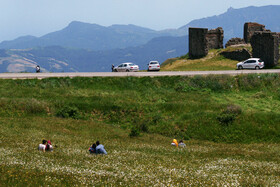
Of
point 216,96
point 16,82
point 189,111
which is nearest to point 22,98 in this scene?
point 16,82

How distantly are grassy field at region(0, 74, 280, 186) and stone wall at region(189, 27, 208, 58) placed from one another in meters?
30.2

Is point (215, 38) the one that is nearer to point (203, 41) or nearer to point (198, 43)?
point (198, 43)

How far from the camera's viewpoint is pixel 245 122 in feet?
113

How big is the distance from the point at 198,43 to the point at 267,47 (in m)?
19.6

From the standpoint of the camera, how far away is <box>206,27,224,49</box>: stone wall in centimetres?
8206

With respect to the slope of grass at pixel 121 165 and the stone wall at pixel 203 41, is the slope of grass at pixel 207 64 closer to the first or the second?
the stone wall at pixel 203 41

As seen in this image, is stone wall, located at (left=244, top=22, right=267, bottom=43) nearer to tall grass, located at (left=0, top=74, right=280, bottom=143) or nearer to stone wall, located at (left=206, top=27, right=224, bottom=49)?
stone wall, located at (left=206, top=27, right=224, bottom=49)

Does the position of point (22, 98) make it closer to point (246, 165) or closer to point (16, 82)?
point (16, 82)

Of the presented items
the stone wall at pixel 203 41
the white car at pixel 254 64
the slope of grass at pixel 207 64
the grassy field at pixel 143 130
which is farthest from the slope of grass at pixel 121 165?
the stone wall at pixel 203 41

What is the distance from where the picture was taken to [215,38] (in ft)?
273

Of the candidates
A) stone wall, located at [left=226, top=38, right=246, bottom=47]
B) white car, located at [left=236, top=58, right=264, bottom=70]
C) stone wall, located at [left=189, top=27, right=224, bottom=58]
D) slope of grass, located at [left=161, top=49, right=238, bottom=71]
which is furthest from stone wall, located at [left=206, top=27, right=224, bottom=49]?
white car, located at [left=236, top=58, right=264, bottom=70]

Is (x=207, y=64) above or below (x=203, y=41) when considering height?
below

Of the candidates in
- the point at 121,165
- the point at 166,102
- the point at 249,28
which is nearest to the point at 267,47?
the point at 249,28

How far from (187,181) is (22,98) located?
31265mm
